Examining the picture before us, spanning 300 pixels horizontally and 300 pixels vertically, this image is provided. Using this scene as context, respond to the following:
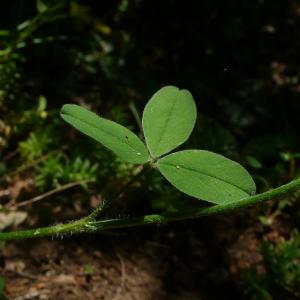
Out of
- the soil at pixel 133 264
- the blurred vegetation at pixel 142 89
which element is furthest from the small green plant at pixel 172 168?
the blurred vegetation at pixel 142 89

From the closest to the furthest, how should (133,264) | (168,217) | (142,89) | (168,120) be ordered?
(168,217), (168,120), (133,264), (142,89)

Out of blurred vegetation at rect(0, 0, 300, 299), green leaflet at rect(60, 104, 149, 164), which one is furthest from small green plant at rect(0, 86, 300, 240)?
blurred vegetation at rect(0, 0, 300, 299)

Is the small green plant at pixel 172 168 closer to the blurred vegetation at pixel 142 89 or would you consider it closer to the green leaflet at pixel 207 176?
the green leaflet at pixel 207 176

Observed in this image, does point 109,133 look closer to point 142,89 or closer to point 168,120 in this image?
point 168,120

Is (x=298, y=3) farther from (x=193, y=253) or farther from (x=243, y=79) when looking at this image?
(x=193, y=253)

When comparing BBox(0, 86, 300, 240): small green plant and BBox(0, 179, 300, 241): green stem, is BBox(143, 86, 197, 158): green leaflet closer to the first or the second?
BBox(0, 86, 300, 240): small green plant

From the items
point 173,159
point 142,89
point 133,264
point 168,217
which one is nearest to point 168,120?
point 173,159

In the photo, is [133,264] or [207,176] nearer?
[207,176]
